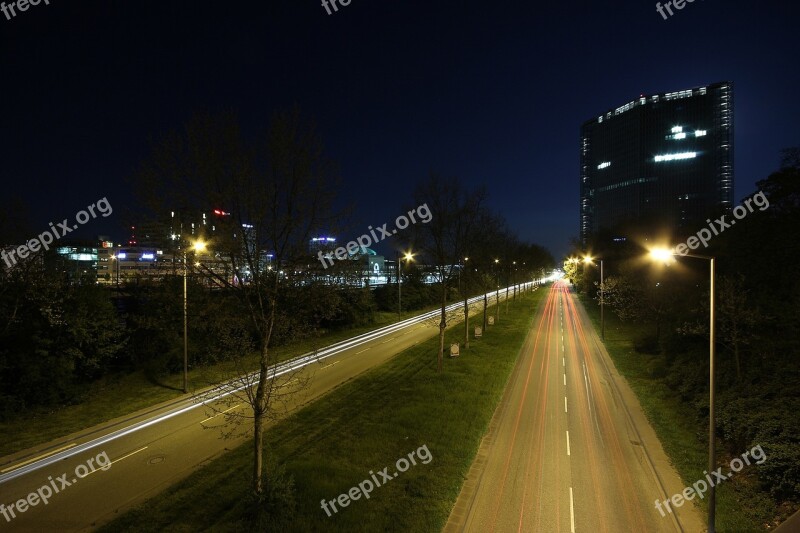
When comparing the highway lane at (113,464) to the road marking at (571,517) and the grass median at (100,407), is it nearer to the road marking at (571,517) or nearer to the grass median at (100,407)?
the grass median at (100,407)

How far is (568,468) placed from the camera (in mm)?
12023

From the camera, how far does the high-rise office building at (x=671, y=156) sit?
391ft

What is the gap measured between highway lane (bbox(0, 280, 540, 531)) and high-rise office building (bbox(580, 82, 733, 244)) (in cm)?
12131

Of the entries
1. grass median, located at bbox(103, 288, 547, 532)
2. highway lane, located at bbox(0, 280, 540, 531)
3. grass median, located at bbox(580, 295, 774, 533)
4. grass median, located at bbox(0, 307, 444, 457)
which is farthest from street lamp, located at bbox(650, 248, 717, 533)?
grass median, located at bbox(0, 307, 444, 457)

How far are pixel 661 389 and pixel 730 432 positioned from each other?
278 inches

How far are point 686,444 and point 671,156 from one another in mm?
139075

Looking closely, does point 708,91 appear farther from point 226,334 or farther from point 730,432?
point 226,334

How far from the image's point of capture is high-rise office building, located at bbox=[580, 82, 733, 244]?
119250 millimetres

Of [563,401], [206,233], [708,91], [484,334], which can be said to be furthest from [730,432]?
[708,91]

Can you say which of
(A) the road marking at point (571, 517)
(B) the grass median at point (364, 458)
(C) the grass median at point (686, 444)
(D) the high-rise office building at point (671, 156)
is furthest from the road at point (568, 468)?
(D) the high-rise office building at point (671, 156)

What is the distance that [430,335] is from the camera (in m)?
34.3

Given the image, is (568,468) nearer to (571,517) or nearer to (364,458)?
(571,517)

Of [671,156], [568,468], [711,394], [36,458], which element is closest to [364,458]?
[568,468]

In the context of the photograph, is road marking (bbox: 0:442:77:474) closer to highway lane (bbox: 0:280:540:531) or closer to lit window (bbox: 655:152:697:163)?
highway lane (bbox: 0:280:540:531)
